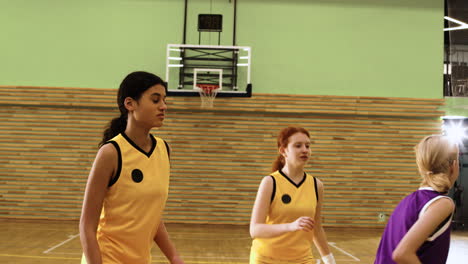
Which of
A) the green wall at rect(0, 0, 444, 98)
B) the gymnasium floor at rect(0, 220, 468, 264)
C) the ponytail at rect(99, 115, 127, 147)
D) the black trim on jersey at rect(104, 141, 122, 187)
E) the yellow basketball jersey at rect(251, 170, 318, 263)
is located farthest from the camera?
the green wall at rect(0, 0, 444, 98)

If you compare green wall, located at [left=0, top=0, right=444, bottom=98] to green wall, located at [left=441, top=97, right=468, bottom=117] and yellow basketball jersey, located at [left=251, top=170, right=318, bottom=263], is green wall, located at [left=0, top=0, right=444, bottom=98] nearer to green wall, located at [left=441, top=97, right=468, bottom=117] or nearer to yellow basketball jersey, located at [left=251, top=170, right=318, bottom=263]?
green wall, located at [left=441, top=97, right=468, bottom=117]

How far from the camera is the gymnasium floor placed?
24.4 ft

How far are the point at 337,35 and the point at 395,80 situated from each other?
1.79 m

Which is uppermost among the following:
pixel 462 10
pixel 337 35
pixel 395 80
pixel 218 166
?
pixel 462 10

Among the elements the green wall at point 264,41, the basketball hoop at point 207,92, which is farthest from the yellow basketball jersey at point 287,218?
the green wall at point 264,41

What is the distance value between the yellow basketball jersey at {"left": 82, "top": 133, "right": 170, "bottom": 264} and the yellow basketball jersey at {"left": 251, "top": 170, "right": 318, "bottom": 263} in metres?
1.25

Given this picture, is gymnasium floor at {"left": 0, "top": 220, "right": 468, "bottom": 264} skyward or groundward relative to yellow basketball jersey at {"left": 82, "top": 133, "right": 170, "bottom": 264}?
groundward

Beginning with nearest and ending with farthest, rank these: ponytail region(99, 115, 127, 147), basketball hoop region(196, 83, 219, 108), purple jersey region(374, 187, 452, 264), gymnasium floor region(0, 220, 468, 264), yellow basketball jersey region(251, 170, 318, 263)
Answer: purple jersey region(374, 187, 452, 264)
ponytail region(99, 115, 127, 147)
yellow basketball jersey region(251, 170, 318, 263)
gymnasium floor region(0, 220, 468, 264)
basketball hoop region(196, 83, 219, 108)

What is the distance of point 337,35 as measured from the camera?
12062mm

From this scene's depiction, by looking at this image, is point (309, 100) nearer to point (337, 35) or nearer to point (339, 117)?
point (339, 117)

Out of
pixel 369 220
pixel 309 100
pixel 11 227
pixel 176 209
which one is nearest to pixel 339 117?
pixel 309 100

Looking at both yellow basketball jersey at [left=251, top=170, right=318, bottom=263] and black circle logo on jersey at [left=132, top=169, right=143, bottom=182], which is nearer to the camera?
black circle logo on jersey at [left=132, top=169, right=143, bottom=182]

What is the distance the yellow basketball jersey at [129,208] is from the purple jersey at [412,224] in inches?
39.2

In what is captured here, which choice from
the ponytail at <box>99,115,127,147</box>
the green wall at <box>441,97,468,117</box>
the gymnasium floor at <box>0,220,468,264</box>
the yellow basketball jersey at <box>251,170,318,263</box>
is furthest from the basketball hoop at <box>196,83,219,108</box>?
the ponytail at <box>99,115,127,147</box>
